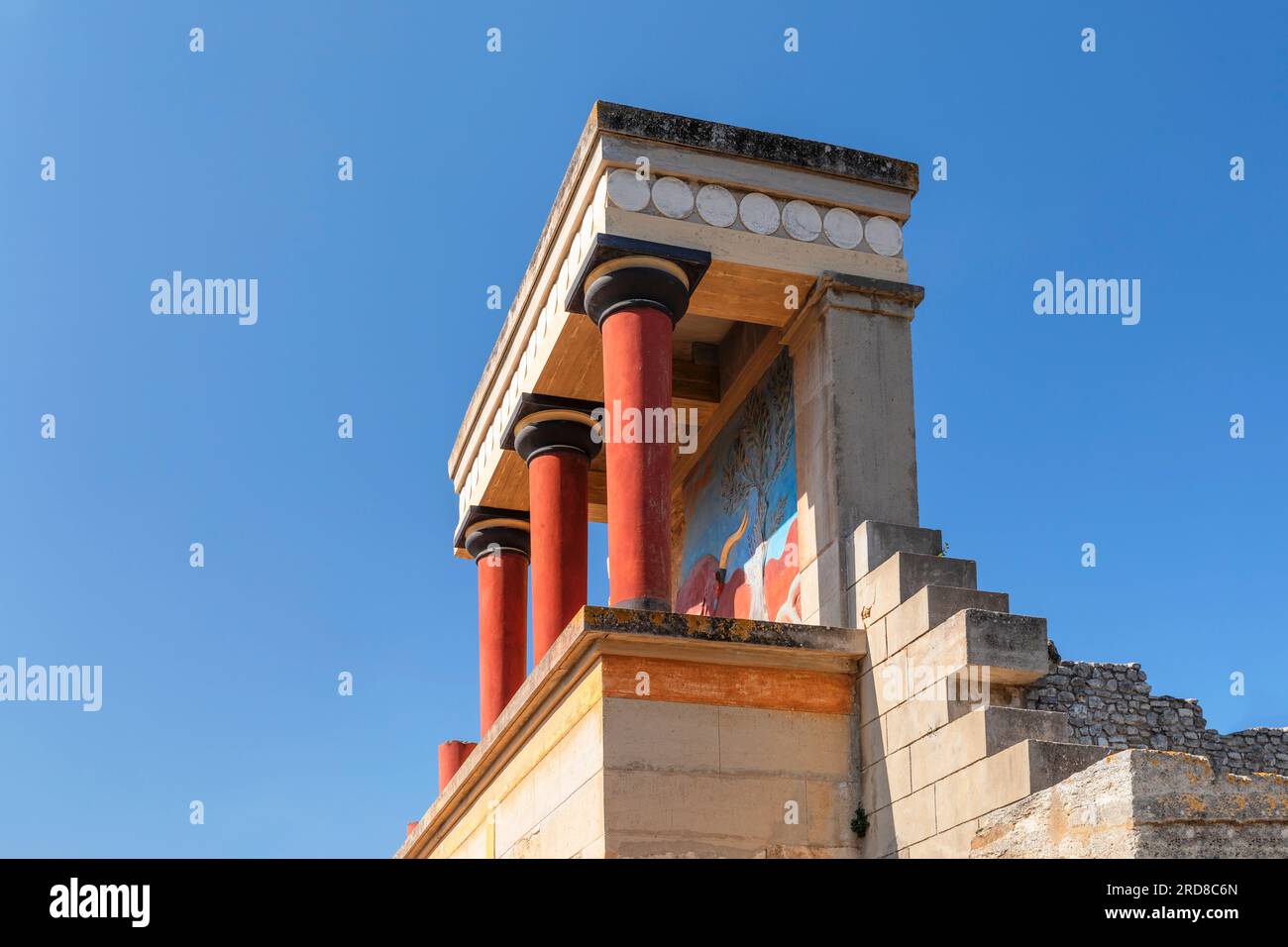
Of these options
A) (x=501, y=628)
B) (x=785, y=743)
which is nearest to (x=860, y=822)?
(x=785, y=743)

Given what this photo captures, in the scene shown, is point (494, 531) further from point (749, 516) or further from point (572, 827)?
point (572, 827)

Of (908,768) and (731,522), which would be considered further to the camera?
(731,522)

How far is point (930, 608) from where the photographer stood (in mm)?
11109

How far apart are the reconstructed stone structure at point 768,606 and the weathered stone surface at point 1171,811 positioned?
0.05ft

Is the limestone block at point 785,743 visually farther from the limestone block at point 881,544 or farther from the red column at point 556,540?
the red column at point 556,540

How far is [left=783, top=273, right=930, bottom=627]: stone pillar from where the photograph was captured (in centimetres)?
1261

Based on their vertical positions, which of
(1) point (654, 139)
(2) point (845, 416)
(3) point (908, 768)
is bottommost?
(3) point (908, 768)

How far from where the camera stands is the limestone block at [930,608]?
36.5ft
